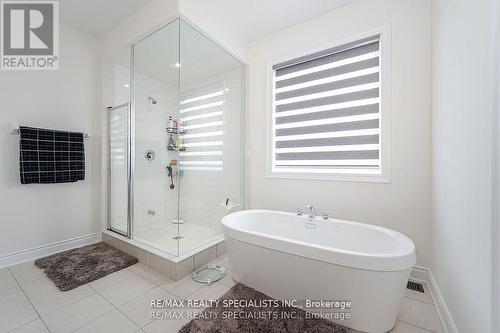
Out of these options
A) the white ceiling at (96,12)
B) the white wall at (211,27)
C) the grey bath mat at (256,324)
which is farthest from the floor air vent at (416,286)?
the white ceiling at (96,12)

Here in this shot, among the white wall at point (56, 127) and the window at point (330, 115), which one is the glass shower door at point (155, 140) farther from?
the window at point (330, 115)

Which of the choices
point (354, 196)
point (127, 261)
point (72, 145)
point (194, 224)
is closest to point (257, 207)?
point (194, 224)

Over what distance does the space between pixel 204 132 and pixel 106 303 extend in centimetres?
201

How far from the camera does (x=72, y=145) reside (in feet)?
7.91

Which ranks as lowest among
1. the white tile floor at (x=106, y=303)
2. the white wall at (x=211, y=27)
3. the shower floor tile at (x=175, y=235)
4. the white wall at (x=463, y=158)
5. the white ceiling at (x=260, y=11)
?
the white tile floor at (x=106, y=303)

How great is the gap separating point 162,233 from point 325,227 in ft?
6.31

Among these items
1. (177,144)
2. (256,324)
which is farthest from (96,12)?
(256,324)

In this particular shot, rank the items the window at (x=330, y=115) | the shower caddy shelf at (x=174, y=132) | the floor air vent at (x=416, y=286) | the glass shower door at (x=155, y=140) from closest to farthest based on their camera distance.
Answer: the floor air vent at (x=416, y=286) → the window at (x=330, y=115) → the glass shower door at (x=155, y=140) → the shower caddy shelf at (x=174, y=132)

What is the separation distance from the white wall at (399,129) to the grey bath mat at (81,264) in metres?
2.12

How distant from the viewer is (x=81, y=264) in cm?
203

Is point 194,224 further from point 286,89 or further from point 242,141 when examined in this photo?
point 286,89

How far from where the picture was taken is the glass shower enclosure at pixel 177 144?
241 centimetres

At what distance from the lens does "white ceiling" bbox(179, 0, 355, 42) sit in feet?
6.81

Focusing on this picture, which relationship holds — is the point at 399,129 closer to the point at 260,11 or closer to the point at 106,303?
the point at 260,11
